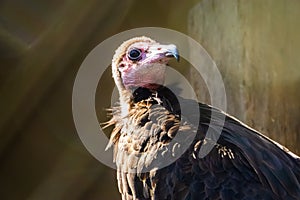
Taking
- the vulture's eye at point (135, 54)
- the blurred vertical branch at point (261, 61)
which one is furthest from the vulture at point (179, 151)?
the blurred vertical branch at point (261, 61)

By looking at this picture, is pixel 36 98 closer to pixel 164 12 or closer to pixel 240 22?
pixel 164 12

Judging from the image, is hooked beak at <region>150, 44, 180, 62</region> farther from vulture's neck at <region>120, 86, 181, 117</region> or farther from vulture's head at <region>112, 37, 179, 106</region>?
vulture's neck at <region>120, 86, 181, 117</region>

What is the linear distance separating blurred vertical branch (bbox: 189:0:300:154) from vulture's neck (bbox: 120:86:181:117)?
0.37 m

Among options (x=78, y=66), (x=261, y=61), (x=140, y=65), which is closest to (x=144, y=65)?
(x=140, y=65)

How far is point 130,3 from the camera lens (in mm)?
4340

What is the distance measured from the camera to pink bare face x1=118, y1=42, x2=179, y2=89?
11.4ft

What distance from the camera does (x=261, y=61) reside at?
12.5 ft

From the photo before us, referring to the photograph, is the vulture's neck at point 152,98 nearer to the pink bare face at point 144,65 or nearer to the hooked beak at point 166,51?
the pink bare face at point 144,65

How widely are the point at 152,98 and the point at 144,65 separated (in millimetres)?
127

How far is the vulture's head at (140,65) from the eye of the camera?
346 centimetres

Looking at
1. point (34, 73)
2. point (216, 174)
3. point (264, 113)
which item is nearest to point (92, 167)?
point (34, 73)

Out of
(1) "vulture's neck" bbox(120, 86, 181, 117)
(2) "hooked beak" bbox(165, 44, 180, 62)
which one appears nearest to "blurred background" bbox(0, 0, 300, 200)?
(1) "vulture's neck" bbox(120, 86, 181, 117)

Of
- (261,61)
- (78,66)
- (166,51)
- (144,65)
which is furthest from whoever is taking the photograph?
(78,66)

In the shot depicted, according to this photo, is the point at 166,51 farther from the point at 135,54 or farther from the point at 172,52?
the point at 135,54
